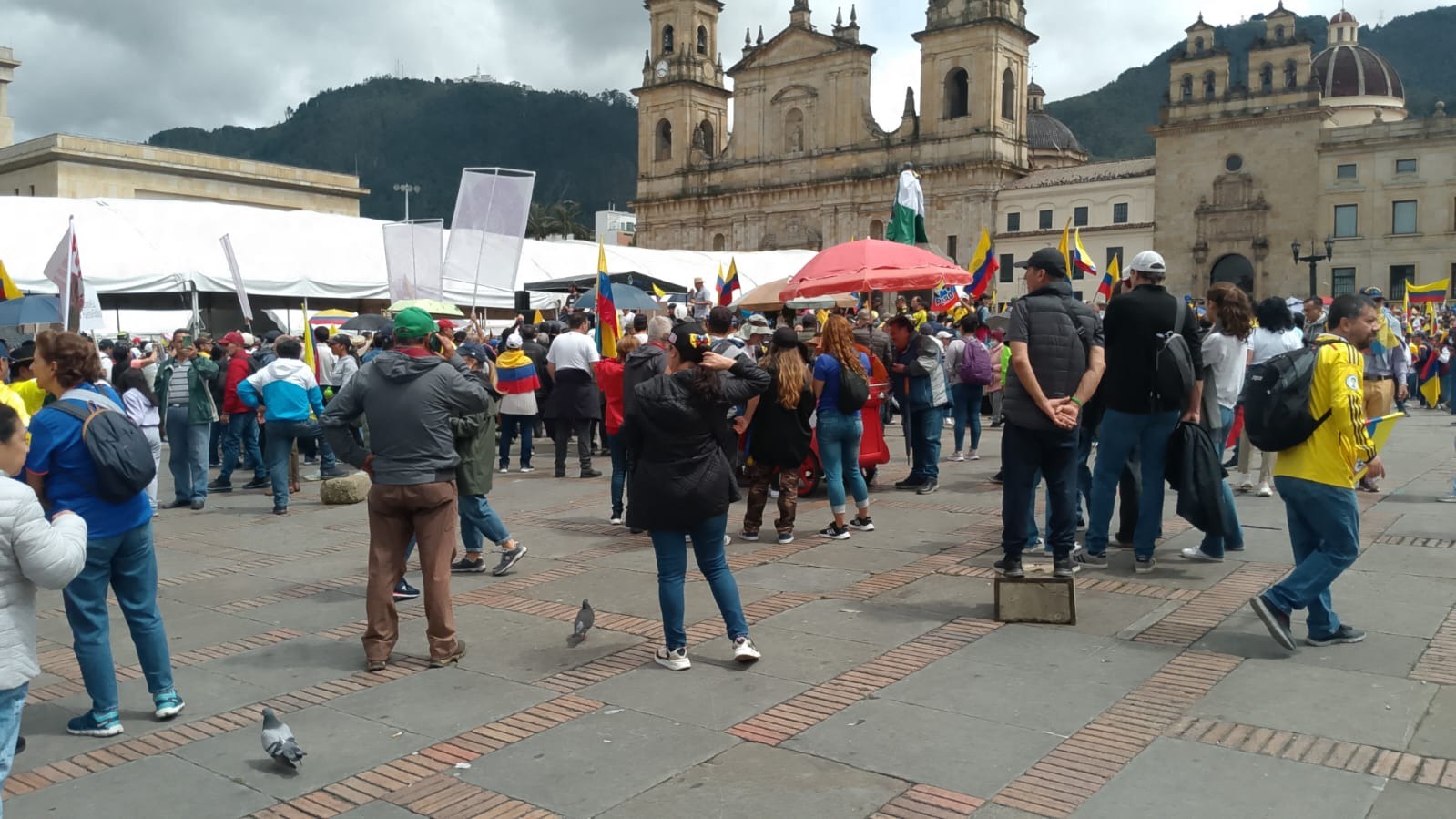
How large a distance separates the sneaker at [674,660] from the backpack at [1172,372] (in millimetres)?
3397

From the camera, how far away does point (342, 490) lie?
11203mm

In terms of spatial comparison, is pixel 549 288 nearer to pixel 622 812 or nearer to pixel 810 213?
pixel 622 812

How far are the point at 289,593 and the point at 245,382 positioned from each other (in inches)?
190

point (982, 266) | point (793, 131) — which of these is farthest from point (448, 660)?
point (793, 131)

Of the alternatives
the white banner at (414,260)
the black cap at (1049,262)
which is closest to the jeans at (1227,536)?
the black cap at (1049,262)

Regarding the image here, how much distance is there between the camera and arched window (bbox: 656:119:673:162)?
74.2m

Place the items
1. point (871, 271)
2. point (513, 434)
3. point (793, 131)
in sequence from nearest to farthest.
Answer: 1. point (871, 271)
2. point (513, 434)
3. point (793, 131)

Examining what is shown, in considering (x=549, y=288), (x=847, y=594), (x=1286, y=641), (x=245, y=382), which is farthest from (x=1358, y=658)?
(x=549, y=288)

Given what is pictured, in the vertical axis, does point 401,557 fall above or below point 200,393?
below

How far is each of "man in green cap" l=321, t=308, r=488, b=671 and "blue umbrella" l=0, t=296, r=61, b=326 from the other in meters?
13.8

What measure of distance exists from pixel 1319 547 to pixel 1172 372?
169 centimetres

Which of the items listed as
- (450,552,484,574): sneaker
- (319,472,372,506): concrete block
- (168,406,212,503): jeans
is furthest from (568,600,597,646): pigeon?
(168,406,212,503): jeans

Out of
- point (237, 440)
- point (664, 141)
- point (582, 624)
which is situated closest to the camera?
point (582, 624)

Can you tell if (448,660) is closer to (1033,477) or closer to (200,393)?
(1033,477)
